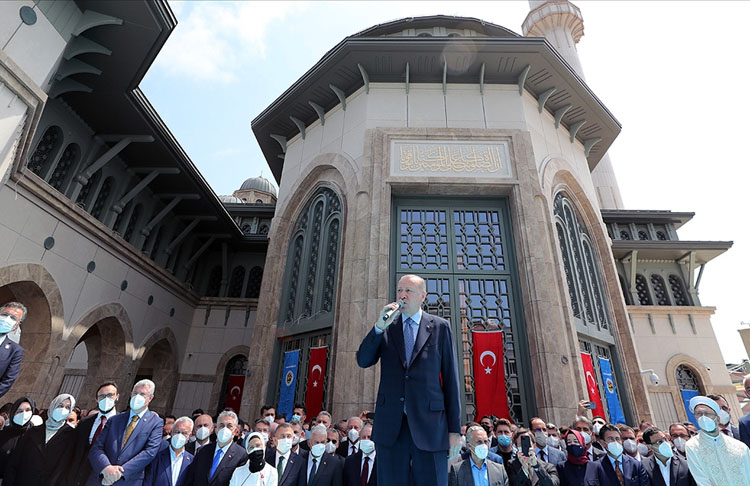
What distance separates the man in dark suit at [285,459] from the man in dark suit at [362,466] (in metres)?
0.53

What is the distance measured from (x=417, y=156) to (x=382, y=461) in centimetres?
793

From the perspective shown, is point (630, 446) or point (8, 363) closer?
point (8, 363)

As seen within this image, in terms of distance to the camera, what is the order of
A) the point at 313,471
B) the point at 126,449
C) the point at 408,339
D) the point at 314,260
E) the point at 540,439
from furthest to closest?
the point at 314,260, the point at 540,439, the point at 313,471, the point at 126,449, the point at 408,339

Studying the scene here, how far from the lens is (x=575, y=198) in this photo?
11109 mm

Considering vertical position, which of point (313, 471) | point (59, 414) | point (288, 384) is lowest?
point (313, 471)

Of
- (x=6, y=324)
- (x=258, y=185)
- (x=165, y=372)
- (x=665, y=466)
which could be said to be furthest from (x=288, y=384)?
(x=258, y=185)

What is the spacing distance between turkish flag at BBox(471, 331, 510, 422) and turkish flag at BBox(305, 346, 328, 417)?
10.8ft

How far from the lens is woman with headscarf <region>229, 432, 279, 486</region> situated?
3486mm

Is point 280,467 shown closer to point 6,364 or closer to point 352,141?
point 6,364

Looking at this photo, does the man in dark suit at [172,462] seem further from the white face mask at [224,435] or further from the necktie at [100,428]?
the necktie at [100,428]

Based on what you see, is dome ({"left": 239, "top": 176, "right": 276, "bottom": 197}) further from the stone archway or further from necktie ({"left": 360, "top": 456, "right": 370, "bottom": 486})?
necktie ({"left": 360, "top": 456, "right": 370, "bottom": 486})

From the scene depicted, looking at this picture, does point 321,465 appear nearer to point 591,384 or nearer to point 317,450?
point 317,450

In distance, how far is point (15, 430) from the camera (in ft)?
13.9

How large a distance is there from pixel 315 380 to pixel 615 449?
584 cm
